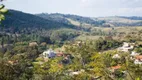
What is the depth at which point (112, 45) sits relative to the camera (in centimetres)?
11800

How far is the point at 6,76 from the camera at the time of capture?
30.0 metres

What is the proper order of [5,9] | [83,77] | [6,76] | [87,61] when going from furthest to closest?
[87,61], [83,77], [6,76], [5,9]

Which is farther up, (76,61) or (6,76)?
(6,76)

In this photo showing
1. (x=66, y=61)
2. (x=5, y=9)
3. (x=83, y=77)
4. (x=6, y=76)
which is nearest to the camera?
(x=5, y=9)

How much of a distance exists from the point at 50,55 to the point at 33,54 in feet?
21.0

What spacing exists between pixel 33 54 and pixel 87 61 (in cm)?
3477

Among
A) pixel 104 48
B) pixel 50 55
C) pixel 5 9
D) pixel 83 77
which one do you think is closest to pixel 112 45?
pixel 104 48

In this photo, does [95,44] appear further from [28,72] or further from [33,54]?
[28,72]

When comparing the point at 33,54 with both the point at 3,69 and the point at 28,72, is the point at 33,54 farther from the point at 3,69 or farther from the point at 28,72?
the point at 3,69

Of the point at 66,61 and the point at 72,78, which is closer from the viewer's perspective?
the point at 72,78

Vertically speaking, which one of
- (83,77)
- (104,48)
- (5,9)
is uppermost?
(5,9)

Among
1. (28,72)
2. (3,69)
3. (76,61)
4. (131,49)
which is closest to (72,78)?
(28,72)

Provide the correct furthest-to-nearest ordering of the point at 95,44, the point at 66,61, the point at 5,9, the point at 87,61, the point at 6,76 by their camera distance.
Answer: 1. the point at 95,44
2. the point at 66,61
3. the point at 87,61
4. the point at 6,76
5. the point at 5,9

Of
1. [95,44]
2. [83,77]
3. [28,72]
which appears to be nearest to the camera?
[28,72]
